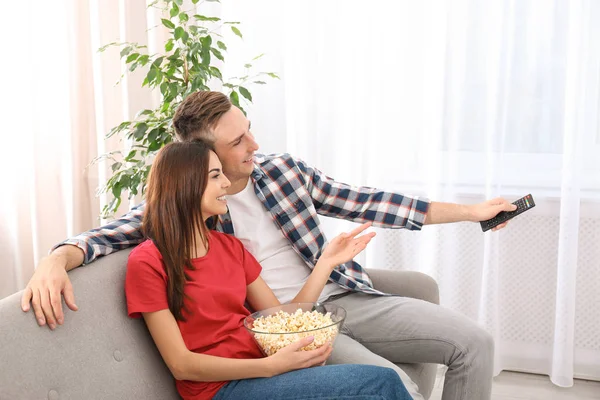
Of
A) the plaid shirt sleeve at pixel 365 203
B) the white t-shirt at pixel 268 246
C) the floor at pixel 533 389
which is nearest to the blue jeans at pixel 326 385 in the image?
the white t-shirt at pixel 268 246

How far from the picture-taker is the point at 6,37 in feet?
11.3

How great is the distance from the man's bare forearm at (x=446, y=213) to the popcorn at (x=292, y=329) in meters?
0.62

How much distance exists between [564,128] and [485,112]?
0.98ft

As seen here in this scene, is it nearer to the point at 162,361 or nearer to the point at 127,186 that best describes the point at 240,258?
the point at 162,361

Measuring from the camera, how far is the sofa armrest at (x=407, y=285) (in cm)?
239

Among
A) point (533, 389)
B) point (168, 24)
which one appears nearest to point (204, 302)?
point (168, 24)

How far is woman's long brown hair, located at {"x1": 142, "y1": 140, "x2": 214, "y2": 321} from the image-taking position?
1.76 meters

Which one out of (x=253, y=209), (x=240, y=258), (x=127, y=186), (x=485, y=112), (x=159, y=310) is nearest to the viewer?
(x=159, y=310)

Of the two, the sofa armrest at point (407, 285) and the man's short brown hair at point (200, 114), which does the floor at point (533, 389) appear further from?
the man's short brown hair at point (200, 114)

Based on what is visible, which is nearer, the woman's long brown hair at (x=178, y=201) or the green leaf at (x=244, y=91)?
the woman's long brown hair at (x=178, y=201)

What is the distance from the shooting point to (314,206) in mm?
2350

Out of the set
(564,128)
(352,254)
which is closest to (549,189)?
(564,128)

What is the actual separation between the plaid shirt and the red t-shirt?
309 mm

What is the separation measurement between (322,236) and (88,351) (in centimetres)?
88
